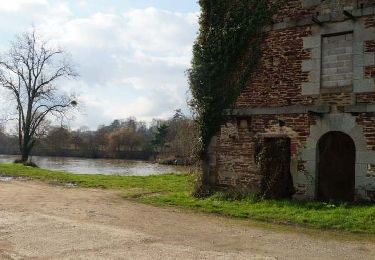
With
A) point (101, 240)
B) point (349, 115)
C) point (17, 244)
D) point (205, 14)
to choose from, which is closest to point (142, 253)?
point (101, 240)

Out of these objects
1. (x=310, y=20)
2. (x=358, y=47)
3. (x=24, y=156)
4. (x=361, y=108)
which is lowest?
(x=24, y=156)

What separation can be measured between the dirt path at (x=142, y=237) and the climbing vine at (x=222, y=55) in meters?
3.51

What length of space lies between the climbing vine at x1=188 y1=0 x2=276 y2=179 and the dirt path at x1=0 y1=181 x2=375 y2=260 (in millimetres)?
3511

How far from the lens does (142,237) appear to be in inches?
324

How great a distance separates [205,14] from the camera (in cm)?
1428

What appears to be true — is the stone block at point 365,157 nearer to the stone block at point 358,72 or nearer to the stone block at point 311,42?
the stone block at point 358,72

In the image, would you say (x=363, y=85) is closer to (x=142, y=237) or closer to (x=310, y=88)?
(x=310, y=88)

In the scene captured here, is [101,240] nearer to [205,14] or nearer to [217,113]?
[217,113]

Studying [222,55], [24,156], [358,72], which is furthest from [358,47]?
[24,156]

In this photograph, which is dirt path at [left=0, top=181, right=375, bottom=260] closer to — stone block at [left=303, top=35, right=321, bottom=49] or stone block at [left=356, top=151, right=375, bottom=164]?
stone block at [left=356, top=151, right=375, bottom=164]

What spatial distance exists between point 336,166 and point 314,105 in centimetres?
201

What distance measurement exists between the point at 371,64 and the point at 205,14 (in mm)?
5333

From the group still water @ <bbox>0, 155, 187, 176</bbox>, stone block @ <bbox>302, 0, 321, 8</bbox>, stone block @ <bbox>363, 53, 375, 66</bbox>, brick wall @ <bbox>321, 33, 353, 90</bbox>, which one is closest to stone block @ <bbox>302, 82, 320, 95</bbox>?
brick wall @ <bbox>321, 33, 353, 90</bbox>

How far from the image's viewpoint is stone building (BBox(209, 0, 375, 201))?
1134 centimetres
